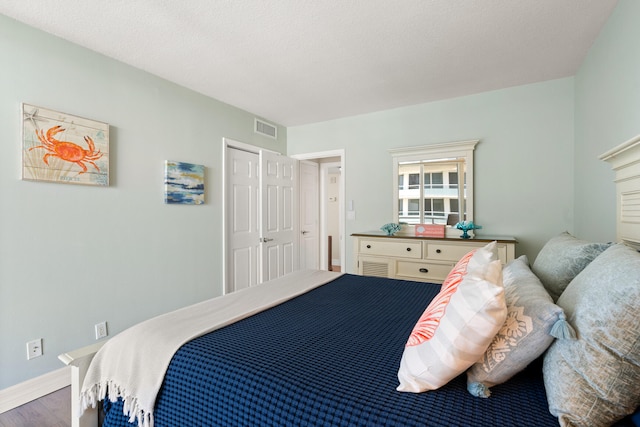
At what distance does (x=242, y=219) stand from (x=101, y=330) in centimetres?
176

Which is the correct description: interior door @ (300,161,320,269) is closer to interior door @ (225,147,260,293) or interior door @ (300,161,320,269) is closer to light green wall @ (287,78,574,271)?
interior door @ (225,147,260,293)

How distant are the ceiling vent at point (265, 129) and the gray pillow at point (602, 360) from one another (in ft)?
12.3

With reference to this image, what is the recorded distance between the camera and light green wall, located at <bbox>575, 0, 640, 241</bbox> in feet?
5.62

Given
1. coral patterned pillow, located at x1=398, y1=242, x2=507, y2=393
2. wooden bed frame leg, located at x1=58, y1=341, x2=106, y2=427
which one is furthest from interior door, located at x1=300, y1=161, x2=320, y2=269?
coral patterned pillow, located at x1=398, y1=242, x2=507, y2=393

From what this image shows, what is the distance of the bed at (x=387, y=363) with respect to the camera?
75 cm

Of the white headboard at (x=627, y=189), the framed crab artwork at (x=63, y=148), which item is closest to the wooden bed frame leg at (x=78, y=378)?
the framed crab artwork at (x=63, y=148)

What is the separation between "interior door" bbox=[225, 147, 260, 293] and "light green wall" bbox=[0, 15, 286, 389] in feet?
0.72

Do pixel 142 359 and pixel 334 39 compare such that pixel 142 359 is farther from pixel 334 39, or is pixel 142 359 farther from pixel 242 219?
pixel 242 219

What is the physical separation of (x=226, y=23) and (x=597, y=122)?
109 inches

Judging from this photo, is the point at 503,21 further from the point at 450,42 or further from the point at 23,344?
the point at 23,344

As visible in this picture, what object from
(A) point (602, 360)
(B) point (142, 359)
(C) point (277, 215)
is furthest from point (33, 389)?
(A) point (602, 360)

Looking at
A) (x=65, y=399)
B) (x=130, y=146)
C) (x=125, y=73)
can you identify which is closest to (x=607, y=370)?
(x=65, y=399)

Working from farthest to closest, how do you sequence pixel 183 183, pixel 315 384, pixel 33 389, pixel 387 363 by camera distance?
pixel 183 183 → pixel 33 389 → pixel 387 363 → pixel 315 384

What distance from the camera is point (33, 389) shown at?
2.00 m
